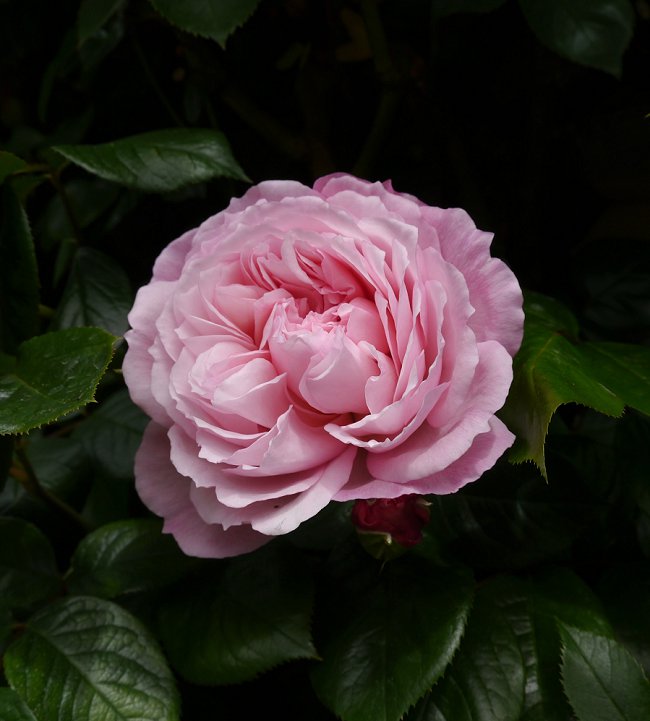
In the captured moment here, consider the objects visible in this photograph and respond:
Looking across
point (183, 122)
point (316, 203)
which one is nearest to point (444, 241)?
point (316, 203)

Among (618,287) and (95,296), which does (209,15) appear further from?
(618,287)

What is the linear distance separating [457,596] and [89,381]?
Result: 0.79ft

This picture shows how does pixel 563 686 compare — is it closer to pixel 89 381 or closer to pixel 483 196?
pixel 89 381

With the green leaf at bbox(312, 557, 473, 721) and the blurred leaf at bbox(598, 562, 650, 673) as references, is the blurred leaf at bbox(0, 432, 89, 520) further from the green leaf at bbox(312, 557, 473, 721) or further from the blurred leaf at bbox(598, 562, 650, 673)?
the blurred leaf at bbox(598, 562, 650, 673)

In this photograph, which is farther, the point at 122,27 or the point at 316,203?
the point at 122,27

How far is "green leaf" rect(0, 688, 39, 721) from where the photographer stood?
41cm

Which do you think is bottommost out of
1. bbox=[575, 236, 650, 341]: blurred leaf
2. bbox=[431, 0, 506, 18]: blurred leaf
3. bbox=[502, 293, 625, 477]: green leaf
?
bbox=[575, 236, 650, 341]: blurred leaf

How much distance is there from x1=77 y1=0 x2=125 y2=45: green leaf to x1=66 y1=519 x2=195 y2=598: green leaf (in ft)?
1.32

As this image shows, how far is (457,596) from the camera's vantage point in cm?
46

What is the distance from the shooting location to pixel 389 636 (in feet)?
1.48

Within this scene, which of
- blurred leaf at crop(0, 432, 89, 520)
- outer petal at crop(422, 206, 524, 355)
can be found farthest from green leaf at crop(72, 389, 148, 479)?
outer petal at crop(422, 206, 524, 355)

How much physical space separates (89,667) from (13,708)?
2.1 inches

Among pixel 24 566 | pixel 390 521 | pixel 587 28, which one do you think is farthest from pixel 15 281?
pixel 587 28

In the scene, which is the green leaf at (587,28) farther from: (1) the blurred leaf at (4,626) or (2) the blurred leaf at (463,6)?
(1) the blurred leaf at (4,626)
